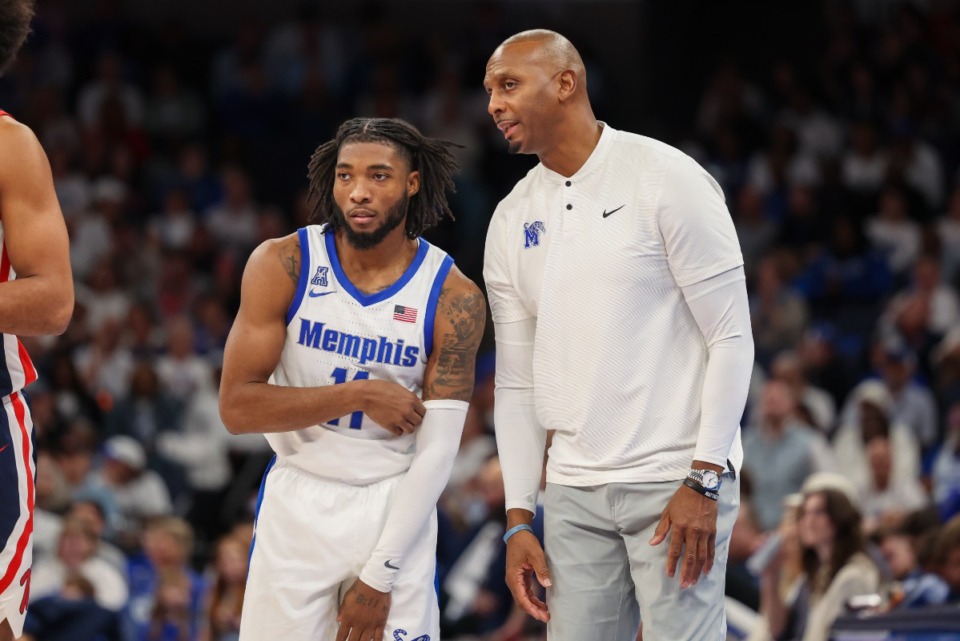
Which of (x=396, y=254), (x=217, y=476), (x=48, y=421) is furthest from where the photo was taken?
(x=217, y=476)

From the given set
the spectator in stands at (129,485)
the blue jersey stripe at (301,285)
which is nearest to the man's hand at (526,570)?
the blue jersey stripe at (301,285)

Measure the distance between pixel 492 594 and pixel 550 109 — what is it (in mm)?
4844

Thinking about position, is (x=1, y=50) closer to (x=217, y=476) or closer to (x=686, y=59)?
(x=217, y=476)

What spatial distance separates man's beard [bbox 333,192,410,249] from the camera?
178 inches

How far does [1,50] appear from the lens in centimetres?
378

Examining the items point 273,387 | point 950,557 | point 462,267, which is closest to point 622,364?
point 273,387

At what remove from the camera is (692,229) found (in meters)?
4.22

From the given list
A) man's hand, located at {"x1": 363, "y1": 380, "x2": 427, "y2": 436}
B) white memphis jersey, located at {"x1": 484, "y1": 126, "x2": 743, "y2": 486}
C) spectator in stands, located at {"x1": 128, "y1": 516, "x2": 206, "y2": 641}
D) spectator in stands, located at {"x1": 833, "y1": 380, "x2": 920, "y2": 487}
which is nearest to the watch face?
white memphis jersey, located at {"x1": 484, "y1": 126, "x2": 743, "y2": 486}

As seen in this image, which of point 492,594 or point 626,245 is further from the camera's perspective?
point 492,594

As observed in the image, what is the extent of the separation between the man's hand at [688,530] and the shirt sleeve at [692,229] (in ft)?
2.15

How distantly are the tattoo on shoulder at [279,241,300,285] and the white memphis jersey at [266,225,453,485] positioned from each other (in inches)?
0.7

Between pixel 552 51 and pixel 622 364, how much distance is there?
1.01 m

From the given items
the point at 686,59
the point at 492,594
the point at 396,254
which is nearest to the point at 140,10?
the point at 686,59

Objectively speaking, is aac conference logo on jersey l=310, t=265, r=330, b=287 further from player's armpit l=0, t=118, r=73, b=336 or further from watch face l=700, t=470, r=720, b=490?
watch face l=700, t=470, r=720, b=490
